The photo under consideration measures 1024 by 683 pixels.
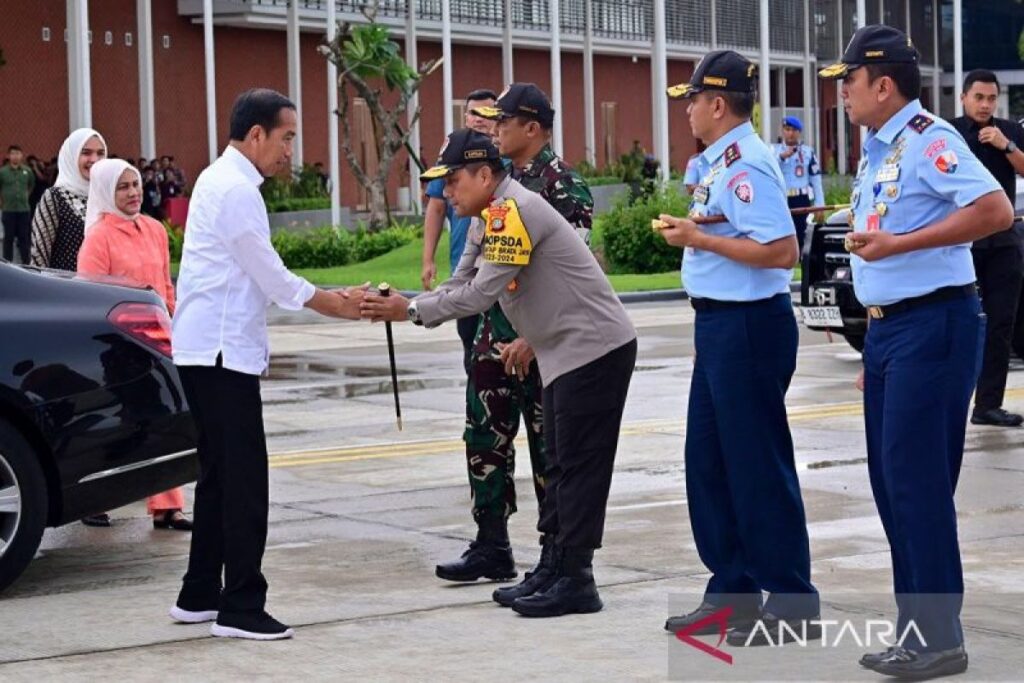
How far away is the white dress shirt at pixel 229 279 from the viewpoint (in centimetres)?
667

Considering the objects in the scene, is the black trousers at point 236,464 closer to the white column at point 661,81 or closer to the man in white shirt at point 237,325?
the man in white shirt at point 237,325

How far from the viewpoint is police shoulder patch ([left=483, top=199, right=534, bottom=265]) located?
6828 mm

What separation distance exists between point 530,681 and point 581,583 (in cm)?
101

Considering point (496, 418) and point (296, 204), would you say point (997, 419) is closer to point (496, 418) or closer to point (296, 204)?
point (496, 418)

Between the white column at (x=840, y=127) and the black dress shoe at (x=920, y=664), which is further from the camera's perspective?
the white column at (x=840, y=127)

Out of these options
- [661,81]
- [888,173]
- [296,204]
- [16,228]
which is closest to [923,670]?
[888,173]

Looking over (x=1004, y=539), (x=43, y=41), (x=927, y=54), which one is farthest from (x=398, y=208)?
(x=1004, y=539)

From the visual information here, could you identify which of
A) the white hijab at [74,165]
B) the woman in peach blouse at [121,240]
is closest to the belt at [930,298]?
the woman in peach blouse at [121,240]

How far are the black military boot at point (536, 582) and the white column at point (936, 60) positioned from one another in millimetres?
59245

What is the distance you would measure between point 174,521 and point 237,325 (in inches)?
106

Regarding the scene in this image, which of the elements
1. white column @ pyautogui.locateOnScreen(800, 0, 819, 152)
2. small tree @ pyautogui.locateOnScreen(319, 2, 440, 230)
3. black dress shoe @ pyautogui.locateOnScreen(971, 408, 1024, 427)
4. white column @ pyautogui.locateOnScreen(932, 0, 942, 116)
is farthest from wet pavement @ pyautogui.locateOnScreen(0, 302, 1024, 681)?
white column @ pyautogui.locateOnScreen(932, 0, 942, 116)

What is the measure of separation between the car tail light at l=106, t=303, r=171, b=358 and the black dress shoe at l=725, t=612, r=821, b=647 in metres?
2.76

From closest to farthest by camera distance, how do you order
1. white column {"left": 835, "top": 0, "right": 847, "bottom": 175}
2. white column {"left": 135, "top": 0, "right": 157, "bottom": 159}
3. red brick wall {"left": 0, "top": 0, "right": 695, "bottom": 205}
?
white column {"left": 135, "top": 0, "right": 157, "bottom": 159}
red brick wall {"left": 0, "top": 0, "right": 695, "bottom": 205}
white column {"left": 835, "top": 0, "right": 847, "bottom": 175}

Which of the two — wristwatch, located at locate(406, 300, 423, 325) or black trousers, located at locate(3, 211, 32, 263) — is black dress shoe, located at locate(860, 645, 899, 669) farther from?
black trousers, located at locate(3, 211, 32, 263)
